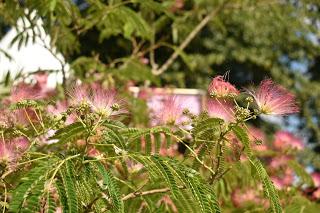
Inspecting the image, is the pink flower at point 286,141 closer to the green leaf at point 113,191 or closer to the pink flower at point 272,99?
the pink flower at point 272,99

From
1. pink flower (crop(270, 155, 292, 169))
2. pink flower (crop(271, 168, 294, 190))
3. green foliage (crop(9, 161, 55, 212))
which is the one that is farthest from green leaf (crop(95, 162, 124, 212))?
pink flower (crop(270, 155, 292, 169))

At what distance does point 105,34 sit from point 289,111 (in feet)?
8.61

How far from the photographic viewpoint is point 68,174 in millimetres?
1435

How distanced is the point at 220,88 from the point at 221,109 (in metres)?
0.05

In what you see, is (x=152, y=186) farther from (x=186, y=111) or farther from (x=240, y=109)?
(x=240, y=109)

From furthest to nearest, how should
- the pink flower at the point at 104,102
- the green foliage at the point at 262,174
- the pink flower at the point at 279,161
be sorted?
the pink flower at the point at 279,161, the pink flower at the point at 104,102, the green foliage at the point at 262,174

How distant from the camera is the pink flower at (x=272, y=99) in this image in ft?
5.87

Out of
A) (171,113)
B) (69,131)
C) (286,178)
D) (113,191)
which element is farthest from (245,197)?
(113,191)

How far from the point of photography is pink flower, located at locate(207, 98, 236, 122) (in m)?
1.76

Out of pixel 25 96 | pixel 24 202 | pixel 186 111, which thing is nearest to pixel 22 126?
pixel 25 96

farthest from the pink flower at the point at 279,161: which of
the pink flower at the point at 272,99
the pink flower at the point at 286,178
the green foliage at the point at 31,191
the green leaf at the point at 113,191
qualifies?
the green foliage at the point at 31,191

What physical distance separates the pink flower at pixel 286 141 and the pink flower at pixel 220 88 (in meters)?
1.97

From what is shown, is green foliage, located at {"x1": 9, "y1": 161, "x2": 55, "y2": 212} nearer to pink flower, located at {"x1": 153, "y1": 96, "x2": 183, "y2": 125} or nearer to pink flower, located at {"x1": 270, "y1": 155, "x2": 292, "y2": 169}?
pink flower, located at {"x1": 153, "y1": 96, "x2": 183, "y2": 125}

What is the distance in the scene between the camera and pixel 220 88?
178 cm
